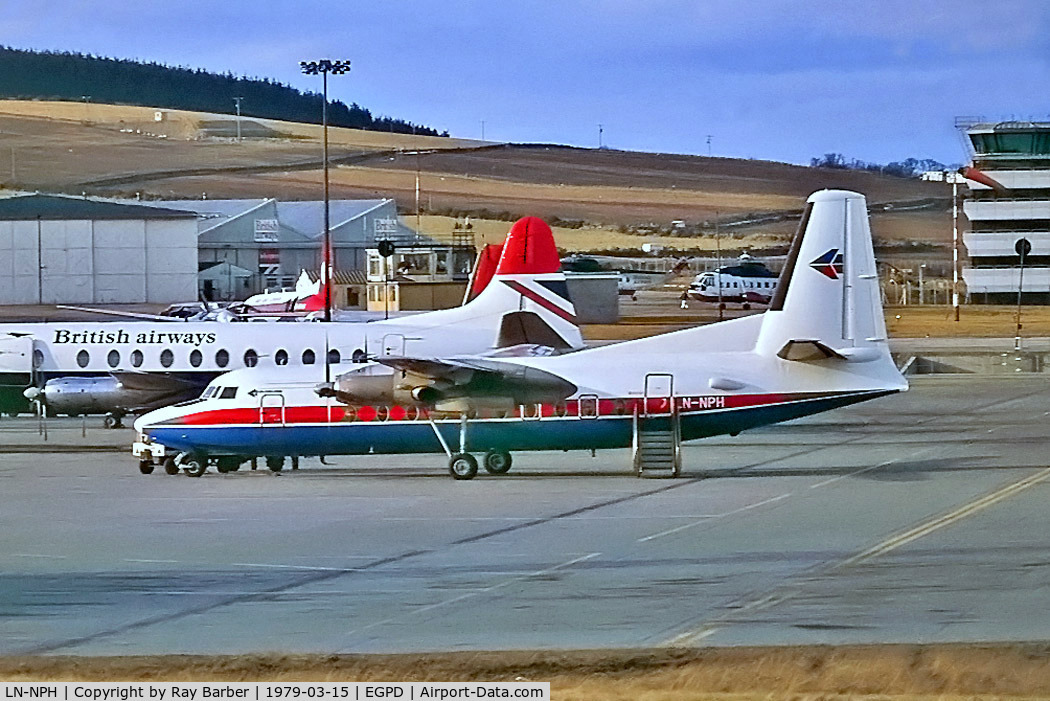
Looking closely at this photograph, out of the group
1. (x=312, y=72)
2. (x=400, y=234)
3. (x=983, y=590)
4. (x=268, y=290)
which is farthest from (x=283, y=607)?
(x=400, y=234)

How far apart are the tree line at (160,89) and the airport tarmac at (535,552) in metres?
106

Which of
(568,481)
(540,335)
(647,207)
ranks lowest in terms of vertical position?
(568,481)

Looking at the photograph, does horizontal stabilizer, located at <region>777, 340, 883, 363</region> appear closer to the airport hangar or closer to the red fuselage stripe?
the red fuselage stripe

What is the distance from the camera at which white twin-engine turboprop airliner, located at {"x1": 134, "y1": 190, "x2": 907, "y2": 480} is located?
103 ft

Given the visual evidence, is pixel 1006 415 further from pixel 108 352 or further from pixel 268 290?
pixel 268 290

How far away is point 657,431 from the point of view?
104ft

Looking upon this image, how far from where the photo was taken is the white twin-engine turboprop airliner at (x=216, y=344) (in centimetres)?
4053

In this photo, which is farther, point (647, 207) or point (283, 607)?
point (647, 207)

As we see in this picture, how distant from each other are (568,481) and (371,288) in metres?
57.4

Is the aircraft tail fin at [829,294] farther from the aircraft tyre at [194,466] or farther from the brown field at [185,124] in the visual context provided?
the brown field at [185,124]

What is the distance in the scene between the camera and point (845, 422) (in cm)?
4403

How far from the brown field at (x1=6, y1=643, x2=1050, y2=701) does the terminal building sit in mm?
96977

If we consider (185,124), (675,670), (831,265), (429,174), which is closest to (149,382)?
(831,265)
